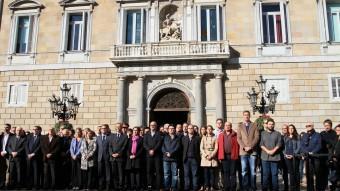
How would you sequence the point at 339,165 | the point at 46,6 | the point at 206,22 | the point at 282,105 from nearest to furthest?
the point at 339,165, the point at 282,105, the point at 206,22, the point at 46,6

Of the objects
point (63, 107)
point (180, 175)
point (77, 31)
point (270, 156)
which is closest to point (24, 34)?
point (77, 31)

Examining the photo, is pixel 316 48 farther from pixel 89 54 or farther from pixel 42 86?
pixel 42 86

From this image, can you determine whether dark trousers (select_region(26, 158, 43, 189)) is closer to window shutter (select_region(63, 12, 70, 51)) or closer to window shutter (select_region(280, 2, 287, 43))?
window shutter (select_region(63, 12, 70, 51))

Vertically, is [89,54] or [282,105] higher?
[89,54]

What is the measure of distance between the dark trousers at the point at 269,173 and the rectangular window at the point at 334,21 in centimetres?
1207

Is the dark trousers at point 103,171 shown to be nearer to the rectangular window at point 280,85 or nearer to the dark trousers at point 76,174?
the dark trousers at point 76,174

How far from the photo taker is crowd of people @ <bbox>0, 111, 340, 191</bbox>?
33.8 ft

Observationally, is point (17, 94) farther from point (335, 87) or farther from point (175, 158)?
point (335, 87)

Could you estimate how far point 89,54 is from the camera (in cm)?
2100

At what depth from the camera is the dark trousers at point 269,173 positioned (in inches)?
397

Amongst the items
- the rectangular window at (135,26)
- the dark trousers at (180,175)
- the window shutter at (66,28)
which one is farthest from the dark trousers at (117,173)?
the window shutter at (66,28)

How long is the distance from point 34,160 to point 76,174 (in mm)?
1420

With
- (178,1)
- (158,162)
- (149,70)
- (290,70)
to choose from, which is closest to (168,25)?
(178,1)

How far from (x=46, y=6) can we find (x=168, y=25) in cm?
778
